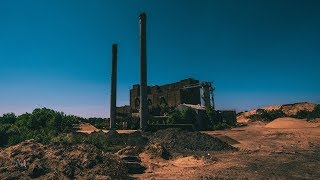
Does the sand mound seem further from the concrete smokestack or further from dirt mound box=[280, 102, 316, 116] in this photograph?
dirt mound box=[280, 102, 316, 116]

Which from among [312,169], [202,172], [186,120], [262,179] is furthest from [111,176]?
[186,120]

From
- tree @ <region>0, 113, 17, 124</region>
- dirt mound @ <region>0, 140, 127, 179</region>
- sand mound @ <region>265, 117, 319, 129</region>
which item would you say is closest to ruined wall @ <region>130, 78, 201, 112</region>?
sand mound @ <region>265, 117, 319, 129</region>

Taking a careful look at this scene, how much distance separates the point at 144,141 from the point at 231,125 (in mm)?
21088

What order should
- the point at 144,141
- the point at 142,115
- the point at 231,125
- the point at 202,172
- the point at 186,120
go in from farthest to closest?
the point at 231,125
the point at 186,120
the point at 142,115
the point at 144,141
the point at 202,172

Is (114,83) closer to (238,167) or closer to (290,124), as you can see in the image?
(290,124)

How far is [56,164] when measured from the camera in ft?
29.7

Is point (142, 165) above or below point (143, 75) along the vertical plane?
below

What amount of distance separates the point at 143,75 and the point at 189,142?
13730mm

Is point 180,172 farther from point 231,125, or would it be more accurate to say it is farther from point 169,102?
point 169,102

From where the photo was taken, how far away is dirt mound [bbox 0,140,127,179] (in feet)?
27.7

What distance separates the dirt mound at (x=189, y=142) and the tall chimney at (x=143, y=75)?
383 inches

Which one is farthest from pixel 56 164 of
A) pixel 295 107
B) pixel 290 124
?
pixel 295 107

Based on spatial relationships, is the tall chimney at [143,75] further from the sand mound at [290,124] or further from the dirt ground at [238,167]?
the dirt ground at [238,167]

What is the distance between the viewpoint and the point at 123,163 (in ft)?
31.6
